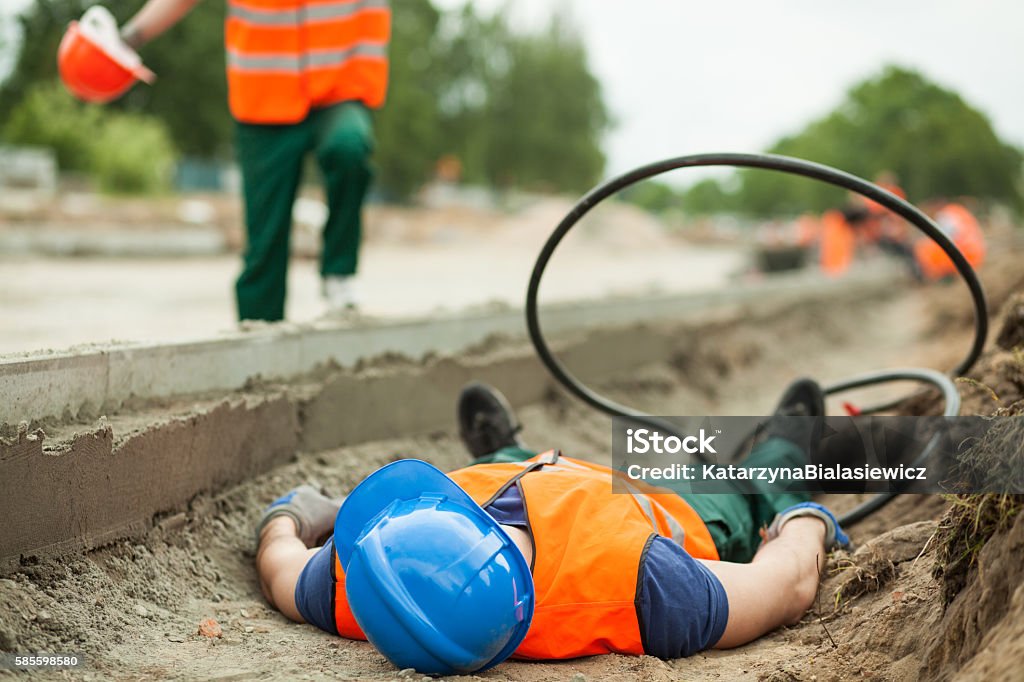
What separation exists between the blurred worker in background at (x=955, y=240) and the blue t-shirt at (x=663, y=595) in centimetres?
972

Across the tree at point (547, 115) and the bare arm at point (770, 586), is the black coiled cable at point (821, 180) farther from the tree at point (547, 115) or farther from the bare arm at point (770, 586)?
the tree at point (547, 115)

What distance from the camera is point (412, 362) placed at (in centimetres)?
417

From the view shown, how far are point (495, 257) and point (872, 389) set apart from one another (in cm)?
1333

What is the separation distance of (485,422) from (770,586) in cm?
132

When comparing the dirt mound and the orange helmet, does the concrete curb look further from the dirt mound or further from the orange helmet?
the dirt mound

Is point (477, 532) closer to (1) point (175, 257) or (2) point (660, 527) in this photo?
(2) point (660, 527)

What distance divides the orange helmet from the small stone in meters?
2.60

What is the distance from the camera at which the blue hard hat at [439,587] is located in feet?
6.32

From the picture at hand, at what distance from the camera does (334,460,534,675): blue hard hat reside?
75.8 inches

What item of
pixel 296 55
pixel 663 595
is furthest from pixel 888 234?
pixel 663 595

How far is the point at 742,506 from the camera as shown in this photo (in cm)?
302

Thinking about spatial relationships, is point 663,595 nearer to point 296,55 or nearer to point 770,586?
point 770,586

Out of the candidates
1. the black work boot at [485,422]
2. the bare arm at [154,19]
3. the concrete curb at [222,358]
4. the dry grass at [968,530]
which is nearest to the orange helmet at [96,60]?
the bare arm at [154,19]

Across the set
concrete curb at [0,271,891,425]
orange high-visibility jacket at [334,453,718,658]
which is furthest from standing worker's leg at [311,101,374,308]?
orange high-visibility jacket at [334,453,718,658]
